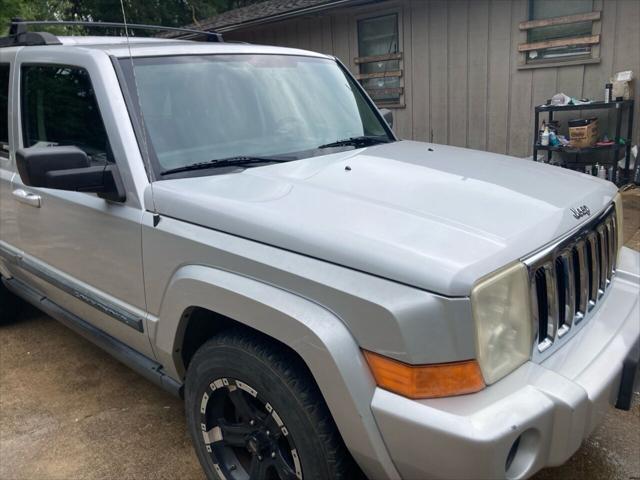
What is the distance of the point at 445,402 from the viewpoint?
1632mm

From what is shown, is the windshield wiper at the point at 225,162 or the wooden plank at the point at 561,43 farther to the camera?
the wooden plank at the point at 561,43

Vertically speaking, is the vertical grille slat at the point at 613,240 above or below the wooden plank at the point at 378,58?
below

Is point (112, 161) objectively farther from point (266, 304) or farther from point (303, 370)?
point (303, 370)

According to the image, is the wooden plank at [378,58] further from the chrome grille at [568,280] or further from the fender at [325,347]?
the fender at [325,347]

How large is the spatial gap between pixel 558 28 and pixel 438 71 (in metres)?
1.87

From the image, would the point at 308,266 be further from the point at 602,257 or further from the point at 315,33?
the point at 315,33

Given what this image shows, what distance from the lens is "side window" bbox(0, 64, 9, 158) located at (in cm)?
350

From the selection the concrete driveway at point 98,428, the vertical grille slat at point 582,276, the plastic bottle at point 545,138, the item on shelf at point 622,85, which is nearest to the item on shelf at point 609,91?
the item on shelf at point 622,85

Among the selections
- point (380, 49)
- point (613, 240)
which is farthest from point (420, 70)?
point (613, 240)

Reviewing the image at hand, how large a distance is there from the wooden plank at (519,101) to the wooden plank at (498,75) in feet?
0.23

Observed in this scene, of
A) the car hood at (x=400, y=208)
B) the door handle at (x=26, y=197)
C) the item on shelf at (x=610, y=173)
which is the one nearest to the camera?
the car hood at (x=400, y=208)

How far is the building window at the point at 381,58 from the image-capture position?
30.5ft

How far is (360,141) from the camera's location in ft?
10.3

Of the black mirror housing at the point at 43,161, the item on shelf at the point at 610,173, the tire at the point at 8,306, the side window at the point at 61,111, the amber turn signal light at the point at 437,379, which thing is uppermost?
the side window at the point at 61,111
